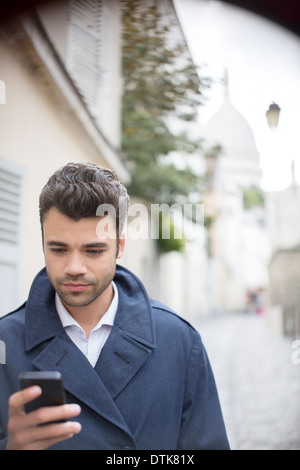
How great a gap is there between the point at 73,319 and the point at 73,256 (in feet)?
0.54

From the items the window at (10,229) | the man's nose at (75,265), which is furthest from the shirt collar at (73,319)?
the window at (10,229)

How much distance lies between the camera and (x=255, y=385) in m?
4.58

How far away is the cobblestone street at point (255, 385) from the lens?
286cm

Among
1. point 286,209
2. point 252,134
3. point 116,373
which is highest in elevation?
point 252,134

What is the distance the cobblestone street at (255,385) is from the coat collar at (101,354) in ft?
2.54

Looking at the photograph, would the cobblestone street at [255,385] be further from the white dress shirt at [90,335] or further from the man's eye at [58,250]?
the man's eye at [58,250]

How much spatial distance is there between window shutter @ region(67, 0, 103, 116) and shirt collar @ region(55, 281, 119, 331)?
43.5 inches

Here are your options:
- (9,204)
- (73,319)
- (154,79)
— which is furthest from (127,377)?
(154,79)

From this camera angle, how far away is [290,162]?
1692mm

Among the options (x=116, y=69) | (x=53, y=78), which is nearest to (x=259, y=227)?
(x=116, y=69)

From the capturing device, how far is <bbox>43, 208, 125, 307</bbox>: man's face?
1087mm

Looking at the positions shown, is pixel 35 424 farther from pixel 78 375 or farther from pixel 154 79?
pixel 154 79

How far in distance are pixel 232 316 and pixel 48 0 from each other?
20.3 ft
